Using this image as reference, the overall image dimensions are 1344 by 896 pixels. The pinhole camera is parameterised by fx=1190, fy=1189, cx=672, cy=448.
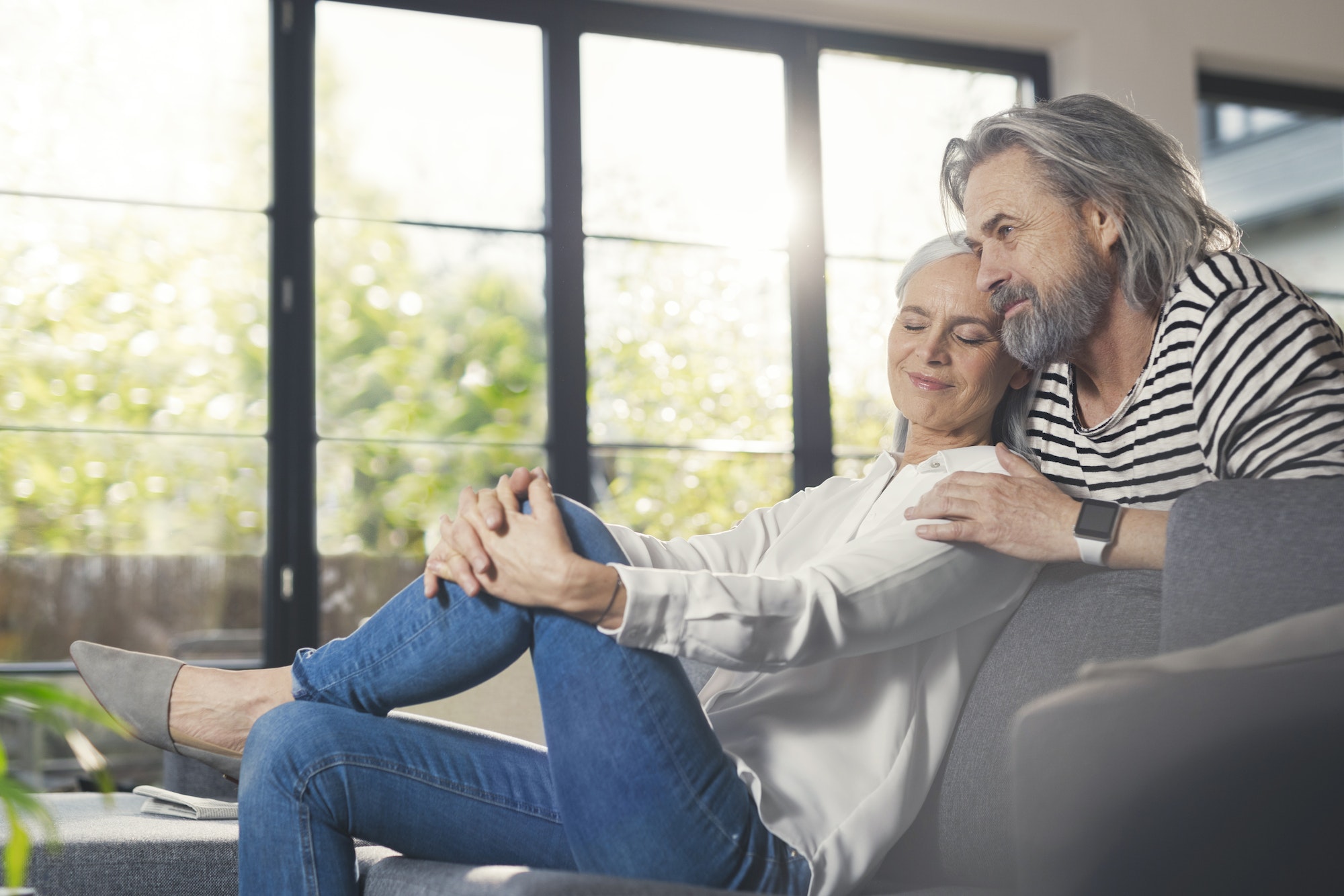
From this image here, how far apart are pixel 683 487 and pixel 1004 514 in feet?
7.37

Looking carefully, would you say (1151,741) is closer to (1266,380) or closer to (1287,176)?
(1266,380)

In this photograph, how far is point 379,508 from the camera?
3.33m

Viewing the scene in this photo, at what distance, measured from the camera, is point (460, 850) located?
140cm

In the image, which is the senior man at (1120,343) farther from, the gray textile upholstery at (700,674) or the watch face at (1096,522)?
the gray textile upholstery at (700,674)

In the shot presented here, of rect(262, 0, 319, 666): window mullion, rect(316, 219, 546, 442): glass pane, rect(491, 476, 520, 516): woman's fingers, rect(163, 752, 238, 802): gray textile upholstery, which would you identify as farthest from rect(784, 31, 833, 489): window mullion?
rect(491, 476, 520, 516): woman's fingers

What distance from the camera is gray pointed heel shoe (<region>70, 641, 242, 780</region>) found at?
65.1 inches

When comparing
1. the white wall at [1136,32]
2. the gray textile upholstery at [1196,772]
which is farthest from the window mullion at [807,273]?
the gray textile upholstery at [1196,772]

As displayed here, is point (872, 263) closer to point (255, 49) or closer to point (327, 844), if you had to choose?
point (255, 49)

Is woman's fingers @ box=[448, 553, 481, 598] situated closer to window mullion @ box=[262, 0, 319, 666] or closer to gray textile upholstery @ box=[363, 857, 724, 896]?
gray textile upholstery @ box=[363, 857, 724, 896]

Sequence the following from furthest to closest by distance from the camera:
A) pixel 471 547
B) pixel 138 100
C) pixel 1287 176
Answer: pixel 1287 176 < pixel 138 100 < pixel 471 547

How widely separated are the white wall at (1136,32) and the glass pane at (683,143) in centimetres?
19

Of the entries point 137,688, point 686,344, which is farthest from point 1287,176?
point 137,688

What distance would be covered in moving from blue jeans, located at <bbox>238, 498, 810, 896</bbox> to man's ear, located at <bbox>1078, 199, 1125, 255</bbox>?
900 millimetres

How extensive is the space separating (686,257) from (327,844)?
8.66ft
